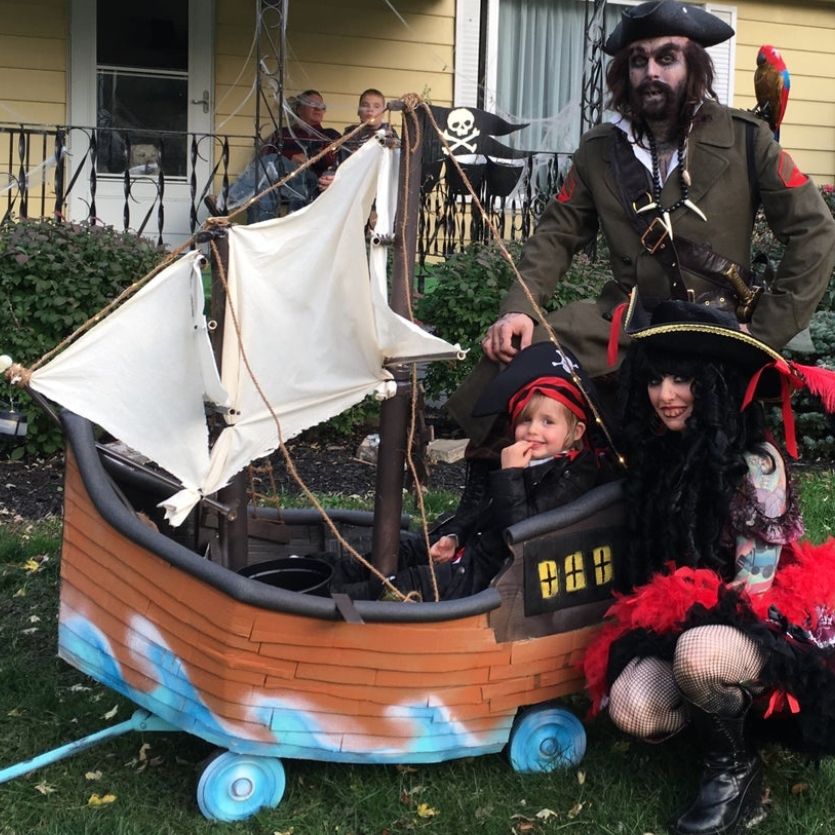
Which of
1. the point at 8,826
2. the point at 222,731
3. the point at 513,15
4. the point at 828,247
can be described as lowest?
the point at 8,826

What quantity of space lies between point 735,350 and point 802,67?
8603mm

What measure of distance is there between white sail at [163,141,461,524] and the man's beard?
80cm

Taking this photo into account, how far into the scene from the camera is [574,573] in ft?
10.1

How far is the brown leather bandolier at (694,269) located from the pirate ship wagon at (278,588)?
738 millimetres

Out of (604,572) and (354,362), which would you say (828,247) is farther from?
(354,362)

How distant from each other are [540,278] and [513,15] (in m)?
6.94

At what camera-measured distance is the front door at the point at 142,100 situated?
29.2ft

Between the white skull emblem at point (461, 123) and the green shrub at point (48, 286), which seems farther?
the white skull emblem at point (461, 123)

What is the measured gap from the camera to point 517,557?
296cm

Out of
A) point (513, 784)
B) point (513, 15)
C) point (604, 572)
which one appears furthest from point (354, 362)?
point (513, 15)

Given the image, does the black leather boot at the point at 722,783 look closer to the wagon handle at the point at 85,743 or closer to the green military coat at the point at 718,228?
the green military coat at the point at 718,228

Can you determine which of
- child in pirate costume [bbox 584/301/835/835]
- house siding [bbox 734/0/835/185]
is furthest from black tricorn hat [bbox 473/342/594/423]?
house siding [bbox 734/0/835/185]

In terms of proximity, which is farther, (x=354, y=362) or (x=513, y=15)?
(x=513, y=15)

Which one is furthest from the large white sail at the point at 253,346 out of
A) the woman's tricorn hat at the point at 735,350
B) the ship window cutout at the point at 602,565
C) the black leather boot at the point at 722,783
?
the black leather boot at the point at 722,783
